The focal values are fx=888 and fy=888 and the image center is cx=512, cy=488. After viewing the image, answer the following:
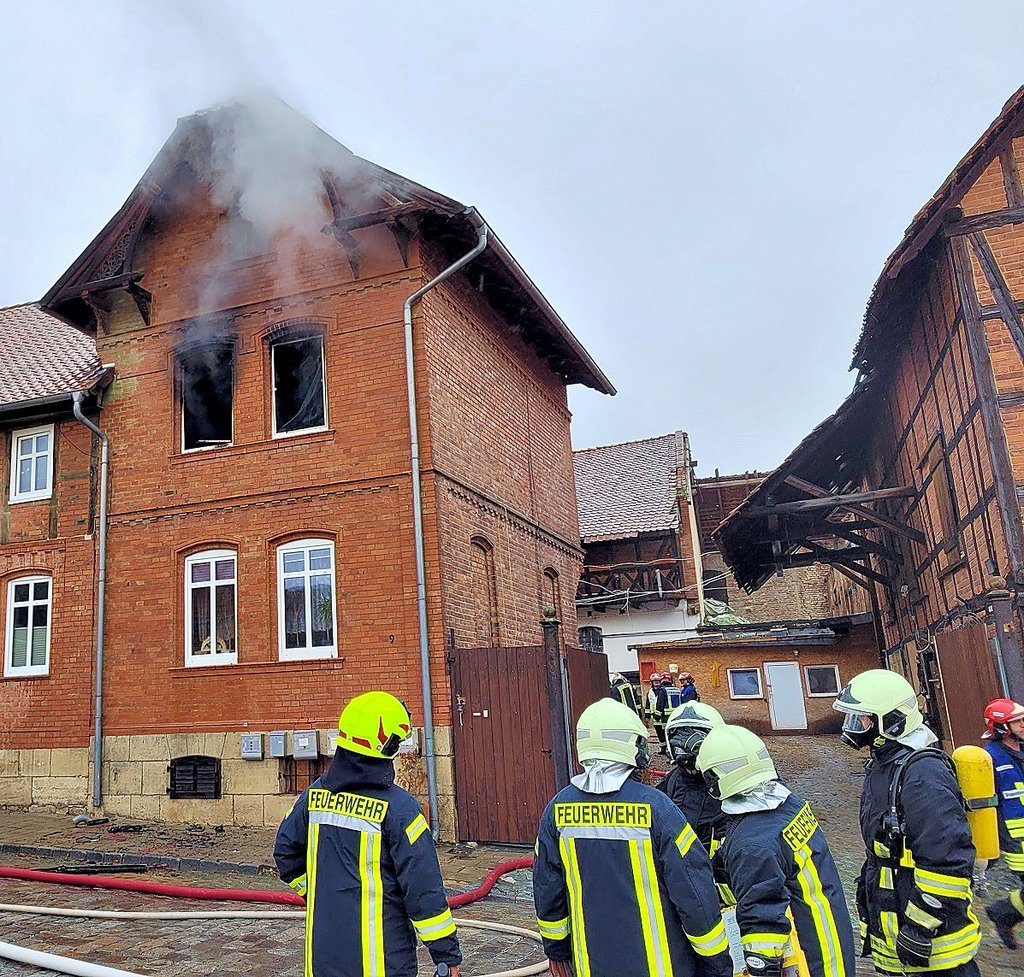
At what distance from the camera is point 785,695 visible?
23016 millimetres

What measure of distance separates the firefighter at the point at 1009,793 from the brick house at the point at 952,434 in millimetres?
3161

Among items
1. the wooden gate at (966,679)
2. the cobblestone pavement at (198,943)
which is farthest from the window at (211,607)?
the wooden gate at (966,679)

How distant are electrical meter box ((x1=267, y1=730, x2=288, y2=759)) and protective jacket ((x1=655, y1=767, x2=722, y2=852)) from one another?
7366 mm

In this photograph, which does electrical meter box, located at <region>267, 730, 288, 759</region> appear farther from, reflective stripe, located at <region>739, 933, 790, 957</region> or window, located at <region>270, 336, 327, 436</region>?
reflective stripe, located at <region>739, 933, 790, 957</region>

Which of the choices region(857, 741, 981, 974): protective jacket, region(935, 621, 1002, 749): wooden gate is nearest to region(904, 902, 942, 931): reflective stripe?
region(857, 741, 981, 974): protective jacket

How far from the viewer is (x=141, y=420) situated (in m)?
13.2

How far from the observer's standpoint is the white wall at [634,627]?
1033 inches

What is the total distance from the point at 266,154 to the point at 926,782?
1168cm

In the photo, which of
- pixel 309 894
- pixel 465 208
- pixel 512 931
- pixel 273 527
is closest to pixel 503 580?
pixel 273 527

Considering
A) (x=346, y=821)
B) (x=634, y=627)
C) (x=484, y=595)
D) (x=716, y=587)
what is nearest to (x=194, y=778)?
(x=484, y=595)

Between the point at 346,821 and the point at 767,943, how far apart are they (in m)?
1.76

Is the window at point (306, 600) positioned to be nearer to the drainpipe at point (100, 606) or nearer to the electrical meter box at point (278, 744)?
the electrical meter box at point (278, 744)

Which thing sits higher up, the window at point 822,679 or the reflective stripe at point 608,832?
the window at point 822,679

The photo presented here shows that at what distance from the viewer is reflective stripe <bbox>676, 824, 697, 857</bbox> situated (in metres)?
3.37
